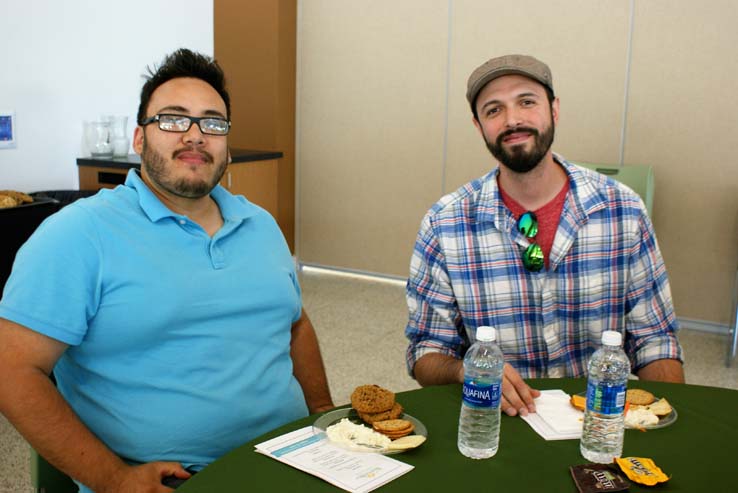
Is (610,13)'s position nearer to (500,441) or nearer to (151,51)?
(151,51)

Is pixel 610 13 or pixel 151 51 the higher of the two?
pixel 610 13

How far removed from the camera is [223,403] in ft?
5.50

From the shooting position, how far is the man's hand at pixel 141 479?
4.83 ft

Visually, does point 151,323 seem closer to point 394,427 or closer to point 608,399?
point 394,427

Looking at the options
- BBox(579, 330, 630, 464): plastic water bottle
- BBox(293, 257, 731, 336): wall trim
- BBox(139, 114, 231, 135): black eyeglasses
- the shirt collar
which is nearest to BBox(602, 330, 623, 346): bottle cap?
Result: BBox(579, 330, 630, 464): plastic water bottle

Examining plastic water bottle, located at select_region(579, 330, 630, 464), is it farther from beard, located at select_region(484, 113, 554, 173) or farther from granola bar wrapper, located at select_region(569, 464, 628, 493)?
beard, located at select_region(484, 113, 554, 173)

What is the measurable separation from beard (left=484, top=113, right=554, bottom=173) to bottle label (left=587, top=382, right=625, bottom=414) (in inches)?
33.3

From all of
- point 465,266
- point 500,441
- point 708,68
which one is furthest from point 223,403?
point 708,68

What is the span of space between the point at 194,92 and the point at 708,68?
3.72 metres

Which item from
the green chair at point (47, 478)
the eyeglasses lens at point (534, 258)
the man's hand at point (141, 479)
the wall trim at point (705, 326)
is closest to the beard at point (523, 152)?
the eyeglasses lens at point (534, 258)

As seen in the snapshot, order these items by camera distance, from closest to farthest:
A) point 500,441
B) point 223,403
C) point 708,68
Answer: point 500,441 < point 223,403 < point 708,68

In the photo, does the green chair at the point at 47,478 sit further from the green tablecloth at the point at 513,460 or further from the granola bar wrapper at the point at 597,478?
the granola bar wrapper at the point at 597,478

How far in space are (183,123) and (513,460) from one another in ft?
3.64

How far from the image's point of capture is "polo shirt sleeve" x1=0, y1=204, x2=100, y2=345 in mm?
1485
